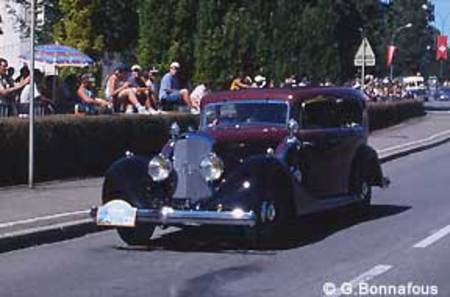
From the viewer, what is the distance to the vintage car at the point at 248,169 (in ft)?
42.2

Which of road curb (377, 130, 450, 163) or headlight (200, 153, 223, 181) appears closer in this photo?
headlight (200, 153, 223, 181)

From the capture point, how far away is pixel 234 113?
1509 centimetres

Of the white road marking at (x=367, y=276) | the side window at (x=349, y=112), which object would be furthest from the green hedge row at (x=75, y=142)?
the white road marking at (x=367, y=276)

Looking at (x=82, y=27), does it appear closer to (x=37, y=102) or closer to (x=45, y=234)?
(x=37, y=102)

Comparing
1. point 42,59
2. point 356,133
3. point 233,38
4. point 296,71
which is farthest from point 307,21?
point 356,133

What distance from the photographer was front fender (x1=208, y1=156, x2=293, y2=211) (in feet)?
41.8

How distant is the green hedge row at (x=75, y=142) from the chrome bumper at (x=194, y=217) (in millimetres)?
5748

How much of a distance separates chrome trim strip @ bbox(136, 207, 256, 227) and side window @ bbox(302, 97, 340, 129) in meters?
2.57

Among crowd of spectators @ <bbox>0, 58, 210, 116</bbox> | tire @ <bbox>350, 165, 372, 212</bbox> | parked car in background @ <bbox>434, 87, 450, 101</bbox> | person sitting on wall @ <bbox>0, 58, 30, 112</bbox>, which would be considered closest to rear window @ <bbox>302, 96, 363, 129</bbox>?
tire @ <bbox>350, 165, 372, 212</bbox>

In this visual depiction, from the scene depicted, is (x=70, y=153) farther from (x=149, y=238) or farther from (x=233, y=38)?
(x=233, y=38)

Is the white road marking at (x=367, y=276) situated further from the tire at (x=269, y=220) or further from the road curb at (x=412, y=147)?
the road curb at (x=412, y=147)

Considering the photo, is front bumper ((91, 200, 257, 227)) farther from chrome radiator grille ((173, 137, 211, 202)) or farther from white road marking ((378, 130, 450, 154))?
white road marking ((378, 130, 450, 154))

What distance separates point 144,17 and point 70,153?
53.1 feet

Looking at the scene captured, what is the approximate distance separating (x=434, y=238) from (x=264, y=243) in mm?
1972
